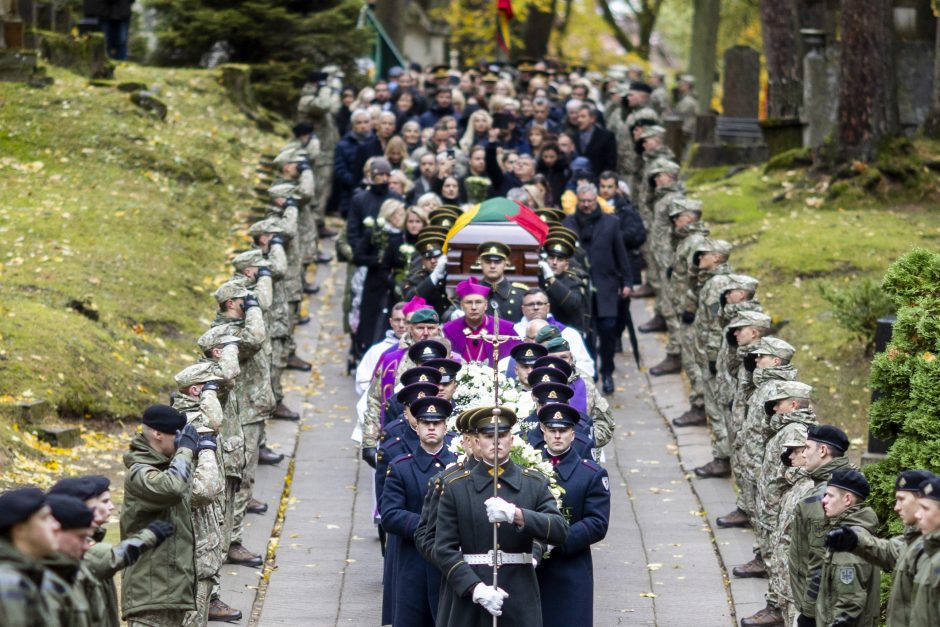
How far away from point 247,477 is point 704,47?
79.6ft

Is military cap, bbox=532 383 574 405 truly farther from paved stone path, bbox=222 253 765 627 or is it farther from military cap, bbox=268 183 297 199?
military cap, bbox=268 183 297 199

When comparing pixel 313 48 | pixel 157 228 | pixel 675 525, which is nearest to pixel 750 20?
pixel 313 48

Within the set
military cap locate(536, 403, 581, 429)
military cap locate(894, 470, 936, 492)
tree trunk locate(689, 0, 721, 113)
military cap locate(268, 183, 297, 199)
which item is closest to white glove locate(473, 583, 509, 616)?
military cap locate(536, 403, 581, 429)

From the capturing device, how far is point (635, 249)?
18.7 meters

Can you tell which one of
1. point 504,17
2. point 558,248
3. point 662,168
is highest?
point 504,17

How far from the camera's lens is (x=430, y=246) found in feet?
50.7

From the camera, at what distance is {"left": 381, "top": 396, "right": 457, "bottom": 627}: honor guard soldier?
10.1m

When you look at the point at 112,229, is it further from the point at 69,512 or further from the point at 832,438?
the point at 69,512

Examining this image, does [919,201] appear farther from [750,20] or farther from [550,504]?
[750,20]

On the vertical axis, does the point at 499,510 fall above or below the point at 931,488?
below

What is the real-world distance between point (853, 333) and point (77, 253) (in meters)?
9.23

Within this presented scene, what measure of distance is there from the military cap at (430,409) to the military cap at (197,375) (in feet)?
5.27

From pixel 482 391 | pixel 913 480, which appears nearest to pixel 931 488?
pixel 913 480

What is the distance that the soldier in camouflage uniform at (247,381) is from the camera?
500 inches
